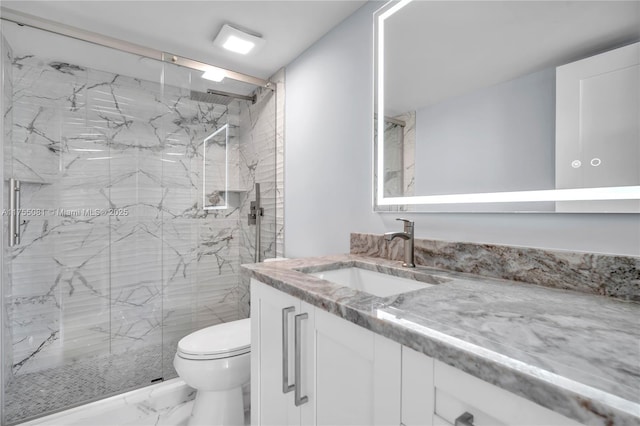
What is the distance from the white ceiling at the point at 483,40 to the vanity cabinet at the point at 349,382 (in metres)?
0.96

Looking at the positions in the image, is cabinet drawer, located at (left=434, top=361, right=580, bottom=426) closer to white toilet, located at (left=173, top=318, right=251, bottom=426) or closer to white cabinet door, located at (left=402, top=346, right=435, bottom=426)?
white cabinet door, located at (left=402, top=346, right=435, bottom=426)

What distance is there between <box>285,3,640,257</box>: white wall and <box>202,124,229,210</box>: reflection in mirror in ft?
1.67

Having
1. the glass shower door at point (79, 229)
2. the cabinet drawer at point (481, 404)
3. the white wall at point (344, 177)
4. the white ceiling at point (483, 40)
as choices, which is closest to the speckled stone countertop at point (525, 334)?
the cabinet drawer at point (481, 404)

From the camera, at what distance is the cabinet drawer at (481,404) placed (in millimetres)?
Result: 392

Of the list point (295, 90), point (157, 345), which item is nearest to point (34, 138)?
point (157, 345)

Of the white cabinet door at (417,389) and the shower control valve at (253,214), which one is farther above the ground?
the shower control valve at (253,214)

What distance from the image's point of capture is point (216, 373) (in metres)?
1.41

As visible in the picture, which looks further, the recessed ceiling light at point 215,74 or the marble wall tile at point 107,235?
the recessed ceiling light at point 215,74

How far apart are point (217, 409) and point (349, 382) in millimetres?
1132

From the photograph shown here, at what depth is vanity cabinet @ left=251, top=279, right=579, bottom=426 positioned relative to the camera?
0.45 metres

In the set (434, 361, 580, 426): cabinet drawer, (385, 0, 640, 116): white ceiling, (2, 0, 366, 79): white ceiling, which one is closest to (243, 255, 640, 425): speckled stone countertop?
(434, 361, 580, 426): cabinet drawer

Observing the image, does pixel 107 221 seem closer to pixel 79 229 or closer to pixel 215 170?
pixel 79 229

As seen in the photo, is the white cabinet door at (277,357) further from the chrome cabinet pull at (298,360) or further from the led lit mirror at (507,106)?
the led lit mirror at (507,106)

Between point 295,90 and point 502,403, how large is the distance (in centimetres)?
200
